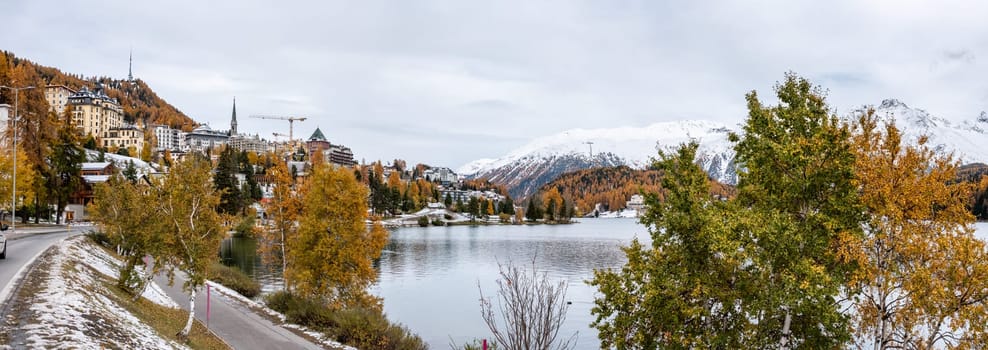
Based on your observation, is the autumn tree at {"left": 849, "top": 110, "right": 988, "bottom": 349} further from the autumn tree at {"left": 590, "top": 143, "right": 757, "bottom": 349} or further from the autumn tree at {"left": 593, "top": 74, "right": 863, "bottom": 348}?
the autumn tree at {"left": 590, "top": 143, "right": 757, "bottom": 349}

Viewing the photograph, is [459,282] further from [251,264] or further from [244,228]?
[244,228]

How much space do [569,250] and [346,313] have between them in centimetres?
6307

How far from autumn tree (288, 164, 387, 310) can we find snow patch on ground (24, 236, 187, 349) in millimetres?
9540

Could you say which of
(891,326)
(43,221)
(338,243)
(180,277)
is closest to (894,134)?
(891,326)

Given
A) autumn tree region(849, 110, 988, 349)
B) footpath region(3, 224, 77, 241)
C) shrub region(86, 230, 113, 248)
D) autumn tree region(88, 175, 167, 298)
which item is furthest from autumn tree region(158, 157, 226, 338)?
shrub region(86, 230, 113, 248)

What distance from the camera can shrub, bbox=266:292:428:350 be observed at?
27.3 meters

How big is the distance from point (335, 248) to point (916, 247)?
25263 mm

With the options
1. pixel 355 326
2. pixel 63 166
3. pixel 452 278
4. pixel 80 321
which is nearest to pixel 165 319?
pixel 355 326

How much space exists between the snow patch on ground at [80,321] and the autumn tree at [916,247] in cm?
2071

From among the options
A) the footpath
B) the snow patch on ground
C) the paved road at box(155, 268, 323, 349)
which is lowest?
the paved road at box(155, 268, 323, 349)

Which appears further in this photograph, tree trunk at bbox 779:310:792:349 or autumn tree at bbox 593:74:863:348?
tree trunk at bbox 779:310:792:349

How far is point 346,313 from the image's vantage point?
28.8 m

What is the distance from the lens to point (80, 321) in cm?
1784

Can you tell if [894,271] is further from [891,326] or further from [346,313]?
[346,313]
